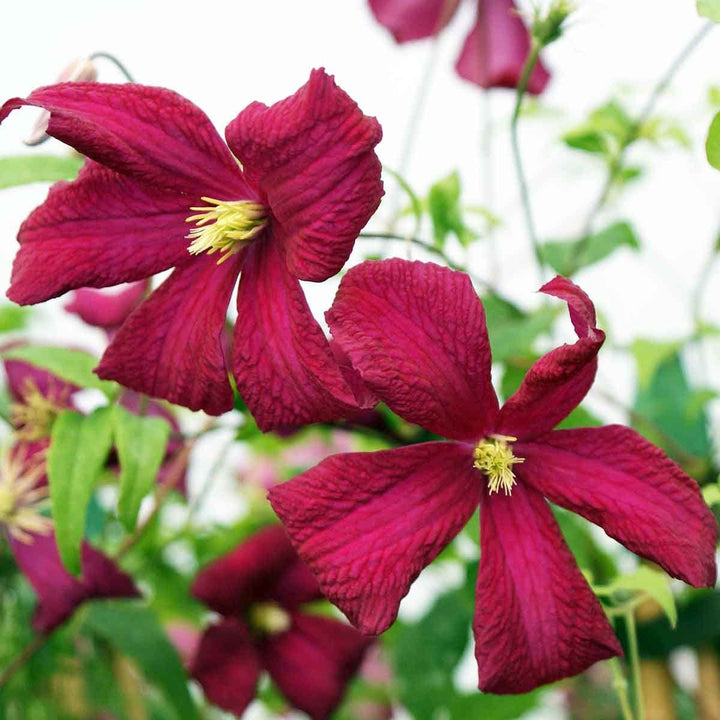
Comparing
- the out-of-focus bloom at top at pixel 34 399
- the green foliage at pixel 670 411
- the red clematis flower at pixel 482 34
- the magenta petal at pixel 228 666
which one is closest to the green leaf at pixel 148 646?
the magenta petal at pixel 228 666

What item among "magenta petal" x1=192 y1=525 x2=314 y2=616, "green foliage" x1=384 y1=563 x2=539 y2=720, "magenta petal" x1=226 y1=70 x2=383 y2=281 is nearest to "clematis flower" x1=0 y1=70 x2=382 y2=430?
"magenta petal" x1=226 y1=70 x2=383 y2=281

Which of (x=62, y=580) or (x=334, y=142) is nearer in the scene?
(x=334, y=142)

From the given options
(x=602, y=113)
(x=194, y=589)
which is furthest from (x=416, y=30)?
(x=194, y=589)

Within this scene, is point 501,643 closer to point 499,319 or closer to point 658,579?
point 658,579

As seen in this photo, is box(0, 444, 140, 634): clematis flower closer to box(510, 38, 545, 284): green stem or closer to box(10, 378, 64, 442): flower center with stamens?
box(10, 378, 64, 442): flower center with stamens

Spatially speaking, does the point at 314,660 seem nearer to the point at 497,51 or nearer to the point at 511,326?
the point at 511,326

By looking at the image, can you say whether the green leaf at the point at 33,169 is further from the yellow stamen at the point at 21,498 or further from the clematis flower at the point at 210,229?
the yellow stamen at the point at 21,498

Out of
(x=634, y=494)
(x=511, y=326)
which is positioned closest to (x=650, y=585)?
(x=634, y=494)
